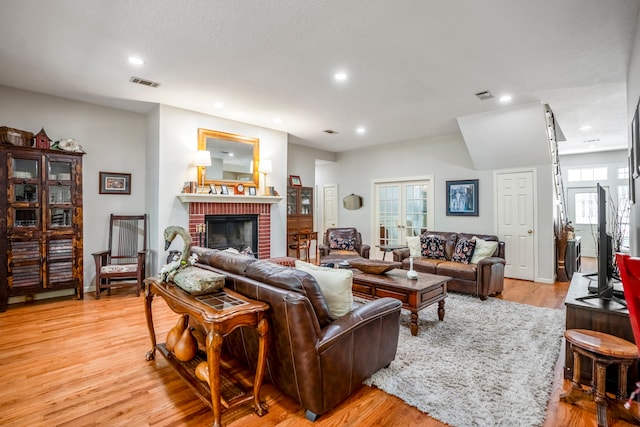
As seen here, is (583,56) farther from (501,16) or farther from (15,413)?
(15,413)

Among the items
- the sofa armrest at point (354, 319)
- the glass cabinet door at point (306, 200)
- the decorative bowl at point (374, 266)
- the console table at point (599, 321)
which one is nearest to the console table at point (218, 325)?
the sofa armrest at point (354, 319)

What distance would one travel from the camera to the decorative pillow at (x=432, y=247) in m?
5.11

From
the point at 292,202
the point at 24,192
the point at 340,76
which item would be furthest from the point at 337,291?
the point at 292,202

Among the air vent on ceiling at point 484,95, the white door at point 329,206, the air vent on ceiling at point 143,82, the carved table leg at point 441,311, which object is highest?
the air vent on ceiling at point 143,82

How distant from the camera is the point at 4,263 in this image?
3.76 metres

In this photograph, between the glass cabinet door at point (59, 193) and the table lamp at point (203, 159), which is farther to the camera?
the table lamp at point (203, 159)

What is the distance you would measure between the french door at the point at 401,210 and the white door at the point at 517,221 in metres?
1.30

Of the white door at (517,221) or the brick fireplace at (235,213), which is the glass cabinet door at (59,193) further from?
the white door at (517,221)

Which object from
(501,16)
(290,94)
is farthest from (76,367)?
(501,16)

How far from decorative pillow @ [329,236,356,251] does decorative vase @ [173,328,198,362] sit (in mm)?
4028

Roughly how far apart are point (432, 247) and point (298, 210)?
128 inches

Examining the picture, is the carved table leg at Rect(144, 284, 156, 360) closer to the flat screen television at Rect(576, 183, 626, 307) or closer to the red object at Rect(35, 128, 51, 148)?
the red object at Rect(35, 128, 51, 148)

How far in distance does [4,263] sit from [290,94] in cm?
405

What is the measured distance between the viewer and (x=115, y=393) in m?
2.13
